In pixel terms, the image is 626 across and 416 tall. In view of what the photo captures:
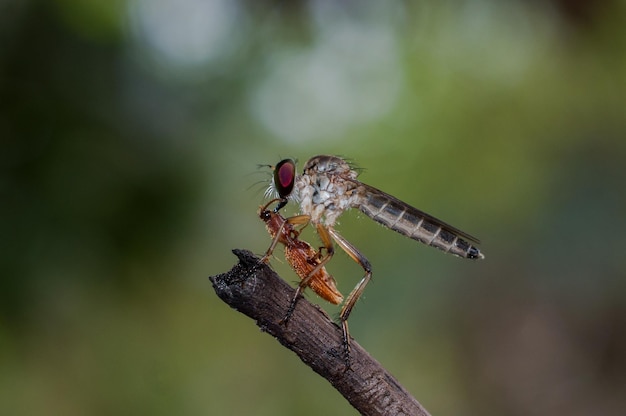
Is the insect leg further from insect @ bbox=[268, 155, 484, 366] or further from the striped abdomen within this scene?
the striped abdomen

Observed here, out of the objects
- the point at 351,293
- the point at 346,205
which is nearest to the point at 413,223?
the point at 346,205

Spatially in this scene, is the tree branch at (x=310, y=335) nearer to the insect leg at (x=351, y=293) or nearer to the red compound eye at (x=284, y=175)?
the insect leg at (x=351, y=293)

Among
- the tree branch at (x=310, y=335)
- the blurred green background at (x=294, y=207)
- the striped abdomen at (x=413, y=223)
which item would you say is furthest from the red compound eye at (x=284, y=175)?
the blurred green background at (x=294, y=207)

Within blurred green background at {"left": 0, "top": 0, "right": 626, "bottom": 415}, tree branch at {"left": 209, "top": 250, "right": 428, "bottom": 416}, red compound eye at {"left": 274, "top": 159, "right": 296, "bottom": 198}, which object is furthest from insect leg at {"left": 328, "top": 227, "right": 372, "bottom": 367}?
blurred green background at {"left": 0, "top": 0, "right": 626, "bottom": 415}

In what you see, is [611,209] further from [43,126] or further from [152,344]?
[43,126]

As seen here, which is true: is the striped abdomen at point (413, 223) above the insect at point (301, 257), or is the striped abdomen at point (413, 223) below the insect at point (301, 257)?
above

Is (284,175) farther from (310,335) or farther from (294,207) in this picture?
(294,207)

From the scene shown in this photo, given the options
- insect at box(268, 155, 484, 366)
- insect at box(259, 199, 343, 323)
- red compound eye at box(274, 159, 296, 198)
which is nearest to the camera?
insect at box(259, 199, 343, 323)
